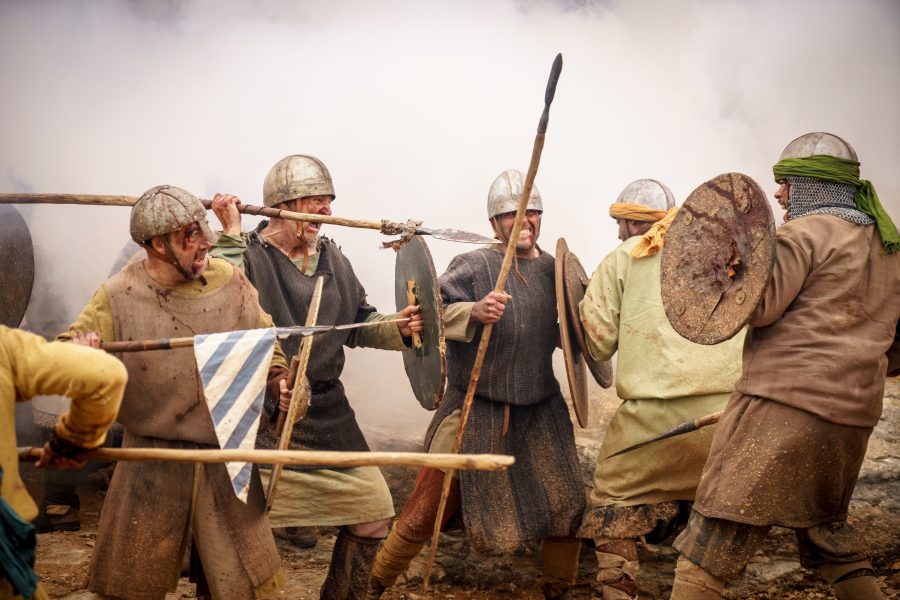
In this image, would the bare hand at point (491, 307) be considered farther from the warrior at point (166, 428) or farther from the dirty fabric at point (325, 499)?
the warrior at point (166, 428)

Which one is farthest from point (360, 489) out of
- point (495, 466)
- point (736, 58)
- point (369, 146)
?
point (736, 58)

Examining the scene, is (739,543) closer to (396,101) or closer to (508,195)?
(508,195)

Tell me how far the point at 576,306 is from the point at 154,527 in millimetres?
2299

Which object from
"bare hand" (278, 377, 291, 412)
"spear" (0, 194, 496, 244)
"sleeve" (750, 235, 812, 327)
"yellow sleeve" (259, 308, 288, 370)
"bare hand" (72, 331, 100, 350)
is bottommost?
"bare hand" (278, 377, 291, 412)

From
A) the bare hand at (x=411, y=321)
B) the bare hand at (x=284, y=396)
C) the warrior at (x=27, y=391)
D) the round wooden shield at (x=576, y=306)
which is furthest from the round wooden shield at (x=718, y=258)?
the warrior at (x=27, y=391)

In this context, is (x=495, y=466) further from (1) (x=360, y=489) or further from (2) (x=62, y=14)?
(2) (x=62, y=14)

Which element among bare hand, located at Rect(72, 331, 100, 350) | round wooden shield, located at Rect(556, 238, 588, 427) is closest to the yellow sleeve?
bare hand, located at Rect(72, 331, 100, 350)

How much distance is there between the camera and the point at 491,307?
4.21 metres

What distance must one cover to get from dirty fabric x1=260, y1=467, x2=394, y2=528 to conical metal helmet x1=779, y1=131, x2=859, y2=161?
2326 mm

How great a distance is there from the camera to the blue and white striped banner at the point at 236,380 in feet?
9.77

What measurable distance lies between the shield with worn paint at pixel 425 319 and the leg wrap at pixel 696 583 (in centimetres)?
128

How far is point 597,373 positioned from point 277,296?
5.70 feet

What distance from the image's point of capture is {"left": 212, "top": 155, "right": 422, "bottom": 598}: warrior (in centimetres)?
393

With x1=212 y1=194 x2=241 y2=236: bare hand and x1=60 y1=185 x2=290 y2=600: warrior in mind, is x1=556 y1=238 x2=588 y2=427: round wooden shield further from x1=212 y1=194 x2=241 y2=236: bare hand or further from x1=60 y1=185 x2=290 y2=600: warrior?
x1=60 y1=185 x2=290 y2=600: warrior
